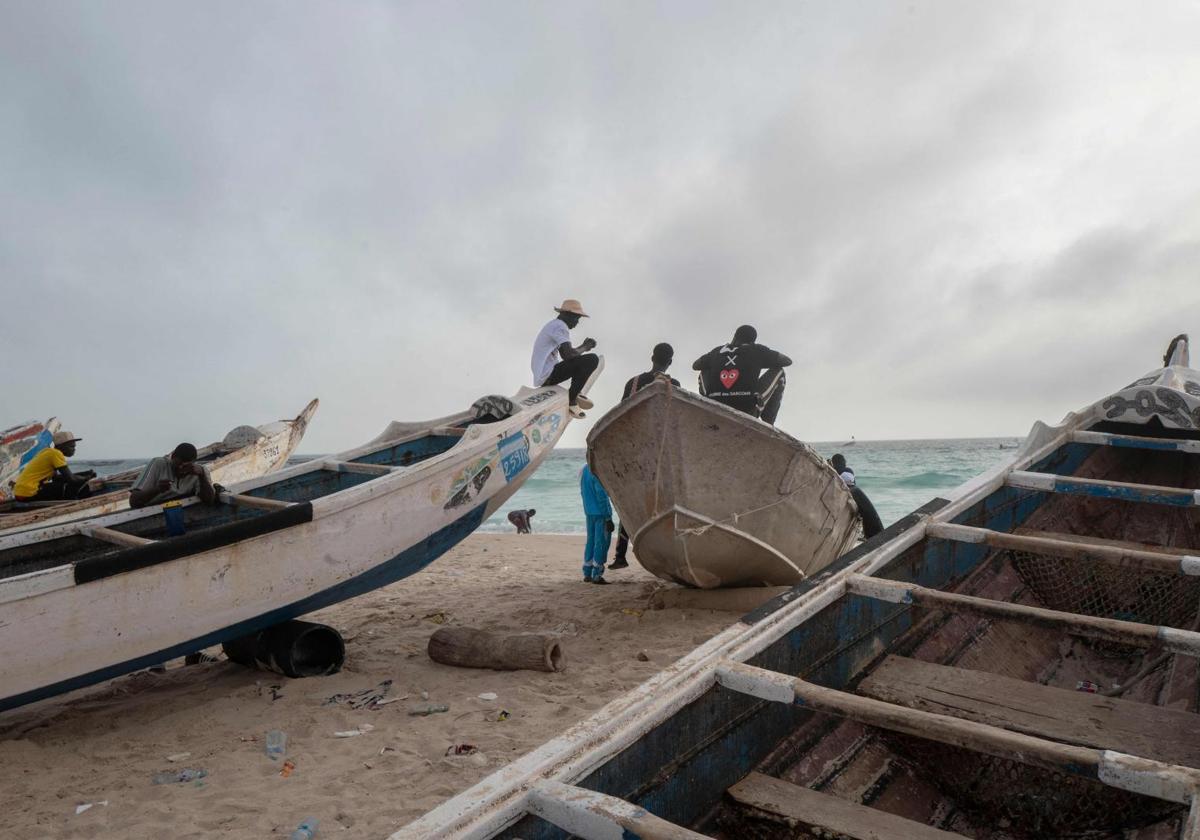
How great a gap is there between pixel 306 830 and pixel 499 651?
2.19 meters

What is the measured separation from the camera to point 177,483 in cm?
618

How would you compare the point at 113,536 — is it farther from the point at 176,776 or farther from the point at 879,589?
the point at 879,589

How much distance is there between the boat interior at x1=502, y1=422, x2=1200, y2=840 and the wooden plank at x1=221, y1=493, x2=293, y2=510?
14.2 feet

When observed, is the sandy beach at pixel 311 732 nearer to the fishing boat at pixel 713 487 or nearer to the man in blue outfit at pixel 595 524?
the fishing boat at pixel 713 487

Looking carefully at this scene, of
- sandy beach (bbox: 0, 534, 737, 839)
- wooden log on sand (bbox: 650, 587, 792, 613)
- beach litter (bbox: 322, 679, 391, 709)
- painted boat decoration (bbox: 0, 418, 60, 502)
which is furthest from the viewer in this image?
painted boat decoration (bbox: 0, 418, 60, 502)

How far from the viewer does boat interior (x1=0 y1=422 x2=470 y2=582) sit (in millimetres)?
4488

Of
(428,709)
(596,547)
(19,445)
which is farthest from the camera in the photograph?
(19,445)

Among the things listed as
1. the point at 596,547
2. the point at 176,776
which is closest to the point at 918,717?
the point at 176,776

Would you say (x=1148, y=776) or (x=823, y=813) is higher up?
(x=1148, y=776)

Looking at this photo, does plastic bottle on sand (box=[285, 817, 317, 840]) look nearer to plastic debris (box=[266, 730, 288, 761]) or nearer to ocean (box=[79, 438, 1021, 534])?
plastic debris (box=[266, 730, 288, 761])

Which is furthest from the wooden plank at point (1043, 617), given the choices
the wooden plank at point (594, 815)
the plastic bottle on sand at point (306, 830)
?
the plastic bottle on sand at point (306, 830)

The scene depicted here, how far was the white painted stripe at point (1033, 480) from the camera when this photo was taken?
14.8 ft

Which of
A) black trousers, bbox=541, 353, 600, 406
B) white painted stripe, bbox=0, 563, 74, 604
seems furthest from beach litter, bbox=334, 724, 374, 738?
black trousers, bbox=541, 353, 600, 406

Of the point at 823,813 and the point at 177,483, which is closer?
the point at 823,813
